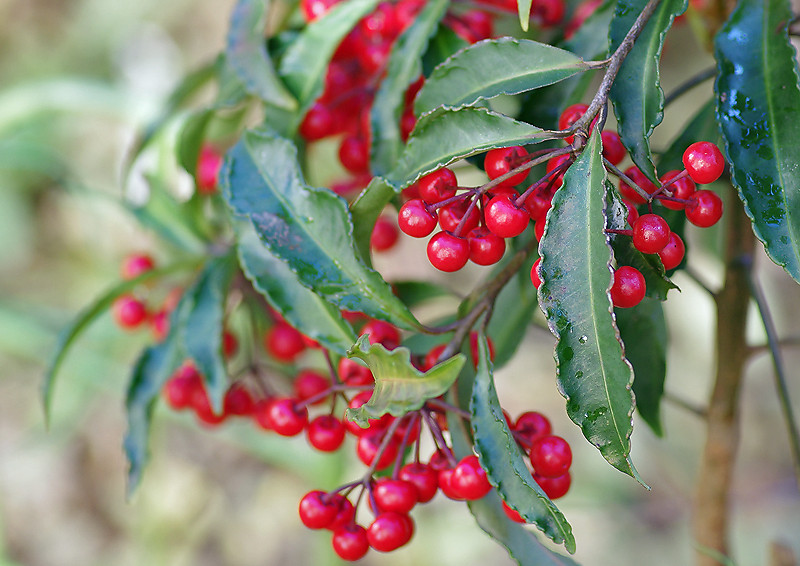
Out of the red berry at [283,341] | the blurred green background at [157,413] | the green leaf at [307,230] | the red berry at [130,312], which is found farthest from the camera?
the blurred green background at [157,413]

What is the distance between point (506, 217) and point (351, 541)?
0.98 ft

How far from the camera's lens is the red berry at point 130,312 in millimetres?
945

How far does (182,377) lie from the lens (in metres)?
0.83

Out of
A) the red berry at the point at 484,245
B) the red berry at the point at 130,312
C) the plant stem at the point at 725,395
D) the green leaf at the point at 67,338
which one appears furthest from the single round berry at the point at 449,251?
the red berry at the point at 130,312

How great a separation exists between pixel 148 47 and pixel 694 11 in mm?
2081

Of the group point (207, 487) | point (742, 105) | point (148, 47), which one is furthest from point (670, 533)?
point (148, 47)

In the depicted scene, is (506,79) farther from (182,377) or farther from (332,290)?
(182,377)

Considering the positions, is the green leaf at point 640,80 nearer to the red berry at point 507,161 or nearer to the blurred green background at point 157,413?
the red berry at point 507,161

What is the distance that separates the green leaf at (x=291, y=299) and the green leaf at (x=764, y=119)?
0.31 meters

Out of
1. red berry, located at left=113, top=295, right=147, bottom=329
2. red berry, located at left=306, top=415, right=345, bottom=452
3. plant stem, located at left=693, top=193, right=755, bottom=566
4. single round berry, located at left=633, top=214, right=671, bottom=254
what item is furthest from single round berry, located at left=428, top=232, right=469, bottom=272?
red berry, located at left=113, top=295, right=147, bottom=329

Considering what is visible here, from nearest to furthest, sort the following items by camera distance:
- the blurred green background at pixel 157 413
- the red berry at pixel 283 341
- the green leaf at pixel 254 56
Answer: the green leaf at pixel 254 56 < the red berry at pixel 283 341 < the blurred green background at pixel 157 413

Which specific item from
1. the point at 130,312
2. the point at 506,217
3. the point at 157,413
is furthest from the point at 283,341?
the point at 157,413

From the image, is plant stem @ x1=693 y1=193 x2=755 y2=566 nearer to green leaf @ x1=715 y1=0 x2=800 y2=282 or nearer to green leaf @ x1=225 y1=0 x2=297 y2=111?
green leaf @ x1=715 y1=0 x2=800 y2=282

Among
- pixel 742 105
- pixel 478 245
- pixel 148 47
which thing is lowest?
pixel 148 47
